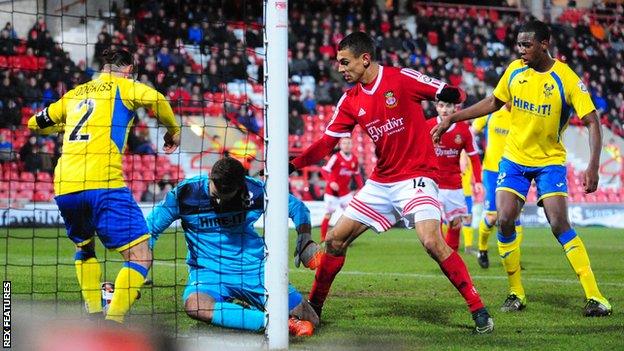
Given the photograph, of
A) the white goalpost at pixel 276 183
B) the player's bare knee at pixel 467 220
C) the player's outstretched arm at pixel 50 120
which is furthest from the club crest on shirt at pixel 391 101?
the player's bare knee at pixel 467 220

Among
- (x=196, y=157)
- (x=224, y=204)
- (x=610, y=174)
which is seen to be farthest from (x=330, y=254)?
(x=610, y=174)

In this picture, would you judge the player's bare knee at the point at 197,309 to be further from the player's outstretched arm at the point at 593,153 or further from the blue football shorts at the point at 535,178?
the player's outstretched arm at the point at 593,153

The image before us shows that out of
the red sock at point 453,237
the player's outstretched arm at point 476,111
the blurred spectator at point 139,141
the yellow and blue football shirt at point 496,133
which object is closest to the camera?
the player's outstretched arm at point 476,111

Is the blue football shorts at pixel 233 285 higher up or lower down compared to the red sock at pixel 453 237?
higher up

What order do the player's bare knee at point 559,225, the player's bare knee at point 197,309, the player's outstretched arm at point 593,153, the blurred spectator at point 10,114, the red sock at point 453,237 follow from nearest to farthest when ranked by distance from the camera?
the player's bare knee at point 197,309
the player's outstretched arm at point 593,153
the player's bare knee at point 559,225
the red sock at point 453,237
the blurred spectator at point 10,114

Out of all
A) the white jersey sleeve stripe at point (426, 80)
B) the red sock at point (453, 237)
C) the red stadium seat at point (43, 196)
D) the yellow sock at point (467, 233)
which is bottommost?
the red stadium seat at point (43, 196)

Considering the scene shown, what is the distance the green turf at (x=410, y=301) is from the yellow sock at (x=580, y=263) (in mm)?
220

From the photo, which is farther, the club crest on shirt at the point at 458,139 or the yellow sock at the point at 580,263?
the club crest on shirt at the point at 458,139

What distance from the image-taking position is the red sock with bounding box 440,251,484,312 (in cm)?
692

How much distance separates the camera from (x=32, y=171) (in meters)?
21.4

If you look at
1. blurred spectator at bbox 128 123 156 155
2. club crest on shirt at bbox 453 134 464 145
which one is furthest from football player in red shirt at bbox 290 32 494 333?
blurred spectator at bbox 128 123 156 155

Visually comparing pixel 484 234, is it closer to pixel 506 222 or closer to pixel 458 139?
pixel 458 139

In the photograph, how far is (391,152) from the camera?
23.7 feet

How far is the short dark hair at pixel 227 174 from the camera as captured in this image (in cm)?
678
